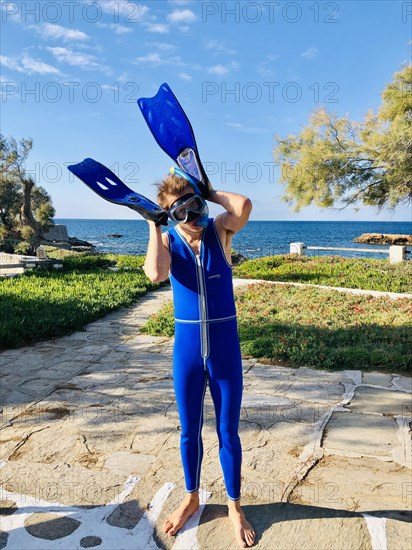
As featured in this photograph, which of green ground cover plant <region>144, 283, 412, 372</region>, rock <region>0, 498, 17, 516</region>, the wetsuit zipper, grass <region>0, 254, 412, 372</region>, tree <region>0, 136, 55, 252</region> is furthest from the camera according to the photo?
tree <region>0, 136, 55, 252</region>

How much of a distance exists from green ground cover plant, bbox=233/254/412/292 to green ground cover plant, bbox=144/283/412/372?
174 centimetres

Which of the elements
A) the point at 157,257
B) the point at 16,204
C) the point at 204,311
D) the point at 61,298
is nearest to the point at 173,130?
the point at 157,257

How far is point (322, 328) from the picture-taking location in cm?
716

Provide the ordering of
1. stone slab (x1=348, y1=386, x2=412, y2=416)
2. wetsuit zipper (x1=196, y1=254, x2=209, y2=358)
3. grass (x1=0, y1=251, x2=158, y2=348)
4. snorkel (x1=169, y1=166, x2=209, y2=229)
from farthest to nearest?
grass (x1=0, y1=251, x2=158, y2=348), stone slab (x1=348, y1=386, x2=412, y2=416), wetsuit zipper (x1=196, y1=254, x2=209, y2=358), snorkel (x1=169, y1=166, x2=209, y2=229)

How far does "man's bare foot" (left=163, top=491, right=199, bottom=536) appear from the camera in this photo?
2.49 metres

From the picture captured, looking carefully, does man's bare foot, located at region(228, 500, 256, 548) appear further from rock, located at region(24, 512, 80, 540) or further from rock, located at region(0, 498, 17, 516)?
rock, located at region(0, 498, 17, 516)

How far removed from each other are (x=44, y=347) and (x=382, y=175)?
1223 centimetres

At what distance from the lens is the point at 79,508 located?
271 centimetres

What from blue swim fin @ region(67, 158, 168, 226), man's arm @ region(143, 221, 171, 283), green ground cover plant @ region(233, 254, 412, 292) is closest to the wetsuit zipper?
man's arm @ region(143, 221, 171, 283)

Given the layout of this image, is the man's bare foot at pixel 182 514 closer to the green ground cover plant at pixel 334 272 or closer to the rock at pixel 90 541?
the rock at pixel 90 541

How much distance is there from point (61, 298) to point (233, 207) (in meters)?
8.12

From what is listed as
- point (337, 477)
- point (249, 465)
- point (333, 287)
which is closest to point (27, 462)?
point (249, 465)

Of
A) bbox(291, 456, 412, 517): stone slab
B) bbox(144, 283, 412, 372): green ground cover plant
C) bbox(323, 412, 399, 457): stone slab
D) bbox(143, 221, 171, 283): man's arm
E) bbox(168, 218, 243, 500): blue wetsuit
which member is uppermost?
bbox(143, 221, 171, 283): man's arm

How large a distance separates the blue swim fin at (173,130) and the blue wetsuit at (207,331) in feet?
1.03
